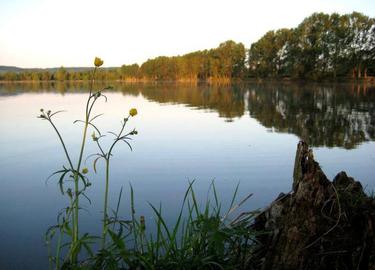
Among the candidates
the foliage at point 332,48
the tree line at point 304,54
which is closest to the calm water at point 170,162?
the tree line at point 304,54

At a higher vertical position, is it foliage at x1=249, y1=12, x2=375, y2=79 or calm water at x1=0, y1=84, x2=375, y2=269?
foliage at x1=249, y1=12, x2=375, y2=79

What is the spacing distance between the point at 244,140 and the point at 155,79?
138 m

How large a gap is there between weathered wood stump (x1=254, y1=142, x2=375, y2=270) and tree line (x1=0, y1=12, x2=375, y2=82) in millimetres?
53637

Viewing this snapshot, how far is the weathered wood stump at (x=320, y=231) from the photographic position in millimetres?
2479

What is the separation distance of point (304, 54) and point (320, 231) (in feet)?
233

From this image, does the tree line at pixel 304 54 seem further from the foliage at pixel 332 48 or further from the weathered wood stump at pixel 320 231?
the weathered wood stump at pixel 320 231

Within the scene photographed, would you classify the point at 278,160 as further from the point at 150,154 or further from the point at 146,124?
the point at 146,124

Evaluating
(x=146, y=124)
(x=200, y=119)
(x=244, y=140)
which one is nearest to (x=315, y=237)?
(x=244, y=140)

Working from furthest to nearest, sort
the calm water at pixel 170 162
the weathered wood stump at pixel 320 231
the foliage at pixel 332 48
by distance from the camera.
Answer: the foliage at pixel 332 48
the calm water at pixel 170 162
the weathered wood stump at pixel 320 231

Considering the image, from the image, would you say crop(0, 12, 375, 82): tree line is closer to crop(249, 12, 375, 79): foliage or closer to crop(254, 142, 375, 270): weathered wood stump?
crop(249, 12, 375, 79): foliage

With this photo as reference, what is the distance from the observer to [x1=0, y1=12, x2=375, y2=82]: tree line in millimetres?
63506

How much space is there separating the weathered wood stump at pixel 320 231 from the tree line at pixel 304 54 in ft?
176

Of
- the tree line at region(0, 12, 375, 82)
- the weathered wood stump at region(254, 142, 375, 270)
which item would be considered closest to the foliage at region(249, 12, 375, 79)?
the tree line at region(0, 12, 375, 82)

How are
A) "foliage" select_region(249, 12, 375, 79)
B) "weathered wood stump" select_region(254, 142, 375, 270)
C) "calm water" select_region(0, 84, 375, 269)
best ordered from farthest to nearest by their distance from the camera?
"foliage" select_region(249, 12, 375, 79), "calm water" select_region(0, 84, 375, 269), "weathered wood stump" select_region(254, 142, 375, 270)
